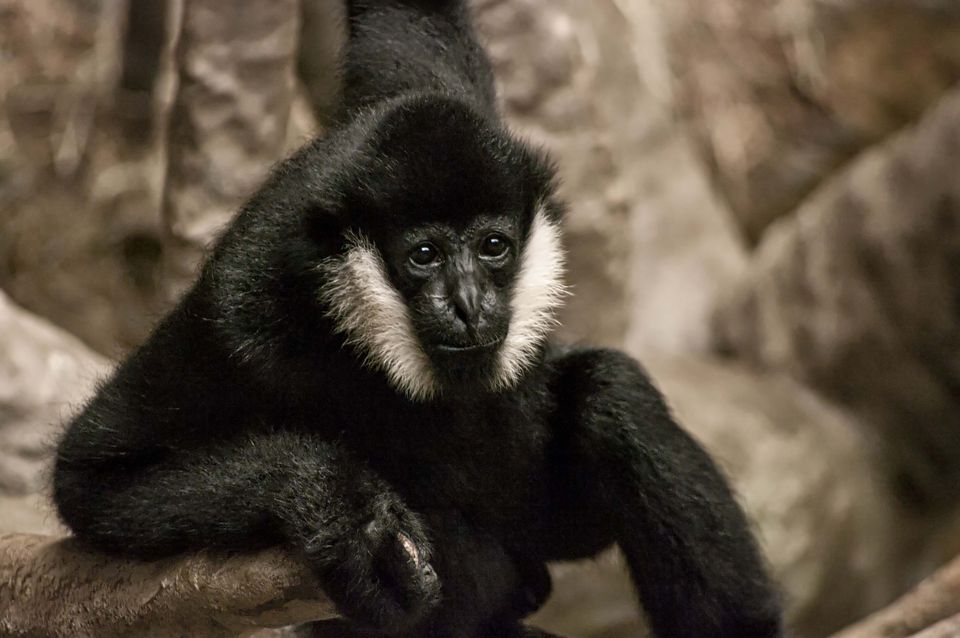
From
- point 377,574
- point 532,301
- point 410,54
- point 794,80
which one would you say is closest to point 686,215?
point 794,80

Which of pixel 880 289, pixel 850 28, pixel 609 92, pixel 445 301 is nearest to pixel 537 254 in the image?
pixel 445 301

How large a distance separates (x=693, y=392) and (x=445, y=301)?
4.16 meters

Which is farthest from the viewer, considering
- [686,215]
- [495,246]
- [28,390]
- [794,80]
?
[686,215]

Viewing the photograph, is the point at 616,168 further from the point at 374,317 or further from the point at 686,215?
the point at 374,317

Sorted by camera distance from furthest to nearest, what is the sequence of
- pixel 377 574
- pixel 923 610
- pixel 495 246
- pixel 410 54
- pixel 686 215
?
pixel 686 215, pixel 410 54, pixel 923 610, pixel 495 246, pixel 377 574

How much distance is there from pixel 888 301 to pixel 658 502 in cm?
420

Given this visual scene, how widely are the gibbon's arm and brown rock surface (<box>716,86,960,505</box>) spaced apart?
11.6 ft

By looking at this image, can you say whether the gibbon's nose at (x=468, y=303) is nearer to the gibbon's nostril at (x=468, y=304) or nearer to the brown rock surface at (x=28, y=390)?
the gibbon's nostril at (x=468, y=304)

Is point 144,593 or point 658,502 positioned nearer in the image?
point 144,593

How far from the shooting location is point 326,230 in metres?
3.24

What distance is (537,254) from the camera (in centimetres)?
351

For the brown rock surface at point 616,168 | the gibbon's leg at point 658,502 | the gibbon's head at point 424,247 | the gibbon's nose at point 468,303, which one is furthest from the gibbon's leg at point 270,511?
the brown rock surface at point 616,168

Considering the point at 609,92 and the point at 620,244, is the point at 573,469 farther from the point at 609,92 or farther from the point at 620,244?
the point at 609,92

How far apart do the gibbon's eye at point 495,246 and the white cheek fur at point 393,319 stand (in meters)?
0.11
